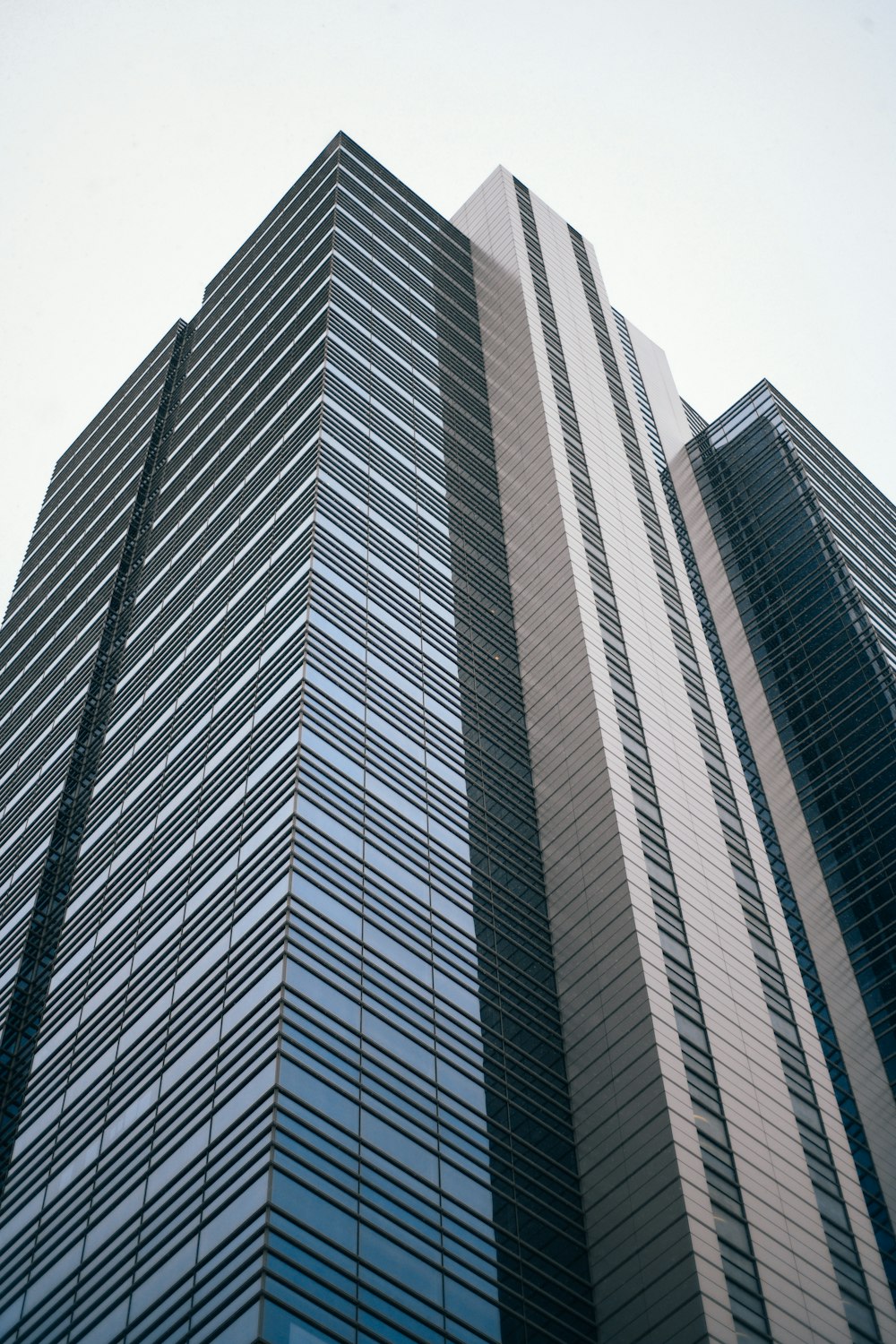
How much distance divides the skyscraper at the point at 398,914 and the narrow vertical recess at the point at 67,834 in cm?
19

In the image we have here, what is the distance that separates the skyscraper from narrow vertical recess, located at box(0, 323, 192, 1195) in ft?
0.61

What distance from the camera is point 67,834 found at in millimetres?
47156

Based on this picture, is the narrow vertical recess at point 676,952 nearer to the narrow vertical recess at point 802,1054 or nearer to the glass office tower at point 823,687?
the narrow vertical recess at point 802,1054

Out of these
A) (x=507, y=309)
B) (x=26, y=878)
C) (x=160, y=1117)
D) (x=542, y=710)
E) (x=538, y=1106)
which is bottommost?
(x=26, y=878)

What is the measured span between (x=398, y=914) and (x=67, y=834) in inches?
655

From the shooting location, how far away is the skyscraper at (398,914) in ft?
95.4

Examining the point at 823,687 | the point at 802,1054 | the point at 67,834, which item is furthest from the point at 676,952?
the point at 823,687

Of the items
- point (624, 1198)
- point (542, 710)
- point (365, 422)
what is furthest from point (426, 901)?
point (365, 422)

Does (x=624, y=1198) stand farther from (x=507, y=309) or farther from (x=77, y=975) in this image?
(x=507, y=309)

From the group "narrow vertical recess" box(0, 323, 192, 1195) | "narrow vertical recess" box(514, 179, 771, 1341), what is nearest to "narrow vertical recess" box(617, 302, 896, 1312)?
"narrow vertical recess" box(514, 179, 771, 1341)

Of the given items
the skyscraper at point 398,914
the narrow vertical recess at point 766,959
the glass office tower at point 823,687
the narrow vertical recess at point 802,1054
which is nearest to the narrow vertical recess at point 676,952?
the skyscraper at point 398,914

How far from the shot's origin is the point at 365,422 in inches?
2024

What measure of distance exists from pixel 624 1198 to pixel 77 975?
1591cm

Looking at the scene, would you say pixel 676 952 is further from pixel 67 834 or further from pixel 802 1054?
pixel 67 834
